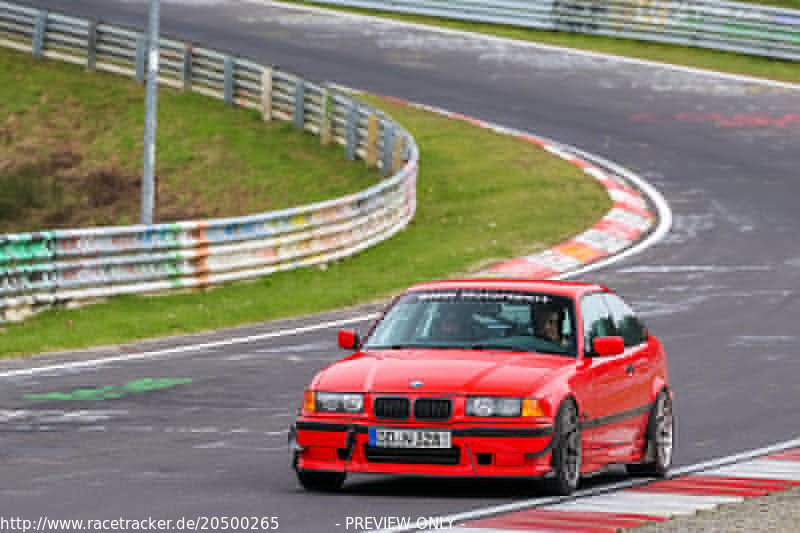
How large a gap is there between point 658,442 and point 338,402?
2514 mm

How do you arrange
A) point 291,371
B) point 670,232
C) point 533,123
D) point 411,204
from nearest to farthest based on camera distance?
point 291,371 → point 670,232 → point 411,204 → point 533,123

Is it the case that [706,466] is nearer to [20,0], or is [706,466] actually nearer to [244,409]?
[244,409]

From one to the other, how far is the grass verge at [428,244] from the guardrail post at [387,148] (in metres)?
0.76

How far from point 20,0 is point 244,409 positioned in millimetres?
34063

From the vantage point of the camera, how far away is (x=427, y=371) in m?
9.15

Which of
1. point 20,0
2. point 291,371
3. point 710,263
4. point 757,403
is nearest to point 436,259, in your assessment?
point 710,263

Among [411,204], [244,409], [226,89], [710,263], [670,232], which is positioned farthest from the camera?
[226,89]

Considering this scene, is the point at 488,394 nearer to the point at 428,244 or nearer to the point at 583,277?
the point at 583,277

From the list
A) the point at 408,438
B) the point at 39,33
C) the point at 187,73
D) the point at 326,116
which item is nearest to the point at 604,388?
the point at 408,438

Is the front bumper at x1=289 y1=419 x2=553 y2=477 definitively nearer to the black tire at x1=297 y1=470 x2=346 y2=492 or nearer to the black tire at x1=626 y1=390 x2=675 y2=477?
the black tire at x1=297 y1=470 x2=346 y2=492

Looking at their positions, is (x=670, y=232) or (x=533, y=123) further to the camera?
(x=533, y=123)

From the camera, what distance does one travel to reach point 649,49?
147 ft

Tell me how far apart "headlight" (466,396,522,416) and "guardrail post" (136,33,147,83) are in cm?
3248

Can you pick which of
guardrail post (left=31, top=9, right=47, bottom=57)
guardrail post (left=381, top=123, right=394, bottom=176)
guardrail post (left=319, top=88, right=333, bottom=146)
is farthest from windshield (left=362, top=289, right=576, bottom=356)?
guardrail post (left=31, top=9, right=47, bottom=57)
